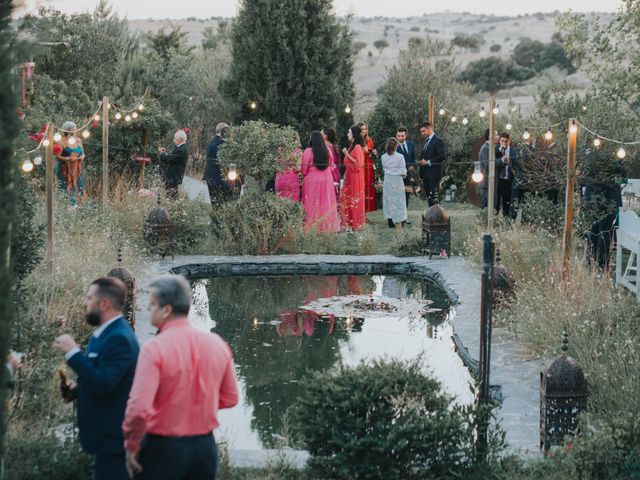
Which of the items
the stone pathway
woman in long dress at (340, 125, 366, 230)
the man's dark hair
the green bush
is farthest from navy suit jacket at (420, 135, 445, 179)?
the man's dark hair

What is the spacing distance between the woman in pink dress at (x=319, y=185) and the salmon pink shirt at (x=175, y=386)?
12307mm

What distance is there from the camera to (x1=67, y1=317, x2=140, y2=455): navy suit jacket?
513cm

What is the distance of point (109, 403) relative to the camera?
5195 millimetres

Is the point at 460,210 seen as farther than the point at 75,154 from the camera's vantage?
Yes

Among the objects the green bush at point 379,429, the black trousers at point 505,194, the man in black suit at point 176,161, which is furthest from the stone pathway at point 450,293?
the man in black suit at point 176,161

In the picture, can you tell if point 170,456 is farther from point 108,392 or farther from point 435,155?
point 435,155

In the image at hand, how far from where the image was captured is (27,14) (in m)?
5.04

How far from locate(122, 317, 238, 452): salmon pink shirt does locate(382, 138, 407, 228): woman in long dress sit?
13.7 metres

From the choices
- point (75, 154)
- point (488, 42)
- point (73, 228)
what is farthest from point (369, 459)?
point (488, 42)

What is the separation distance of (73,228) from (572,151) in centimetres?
604

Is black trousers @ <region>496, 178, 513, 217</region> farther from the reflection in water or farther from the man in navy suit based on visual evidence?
the man in navy suit

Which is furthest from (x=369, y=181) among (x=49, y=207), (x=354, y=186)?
(x=49, y=207)

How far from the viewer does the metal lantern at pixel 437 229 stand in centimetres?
1545

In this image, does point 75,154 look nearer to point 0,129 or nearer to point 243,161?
point 243,161
